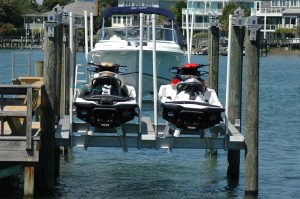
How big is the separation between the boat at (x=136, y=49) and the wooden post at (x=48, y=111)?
7155mm

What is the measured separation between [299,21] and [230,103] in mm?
139394

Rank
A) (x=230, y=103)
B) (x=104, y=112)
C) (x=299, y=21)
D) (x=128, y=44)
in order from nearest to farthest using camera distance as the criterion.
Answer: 1. (x=104, y=112)
2. (x=230, y=103)
3. (x=128, y=44)
4. (x=299, y=21)

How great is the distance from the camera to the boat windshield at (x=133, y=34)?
28.6 meters

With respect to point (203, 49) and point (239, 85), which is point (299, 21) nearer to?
point (203, 49)

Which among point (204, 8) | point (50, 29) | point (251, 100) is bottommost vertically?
point (251, 100)

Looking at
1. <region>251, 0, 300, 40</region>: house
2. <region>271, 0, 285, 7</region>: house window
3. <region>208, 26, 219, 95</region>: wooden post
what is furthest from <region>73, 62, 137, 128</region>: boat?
<region>271, 0, 285, 7</region>: house window

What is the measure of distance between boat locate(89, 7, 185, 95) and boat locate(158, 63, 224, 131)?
5.83m

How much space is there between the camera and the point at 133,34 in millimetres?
28984

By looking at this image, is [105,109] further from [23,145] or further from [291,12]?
[291,12]

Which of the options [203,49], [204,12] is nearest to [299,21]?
[204,12]

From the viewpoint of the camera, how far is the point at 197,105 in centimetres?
1952

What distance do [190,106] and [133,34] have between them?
9826 mm

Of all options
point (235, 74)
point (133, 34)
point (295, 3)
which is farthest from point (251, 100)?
point (295, 3)

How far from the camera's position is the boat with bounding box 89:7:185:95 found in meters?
27.3
